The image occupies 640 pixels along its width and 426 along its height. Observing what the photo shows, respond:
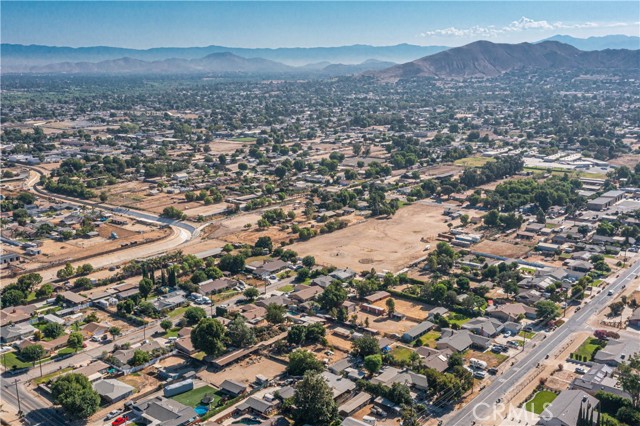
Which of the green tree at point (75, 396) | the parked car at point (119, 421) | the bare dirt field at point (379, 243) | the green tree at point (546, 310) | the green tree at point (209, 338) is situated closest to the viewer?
the green tree at point (75, 396)

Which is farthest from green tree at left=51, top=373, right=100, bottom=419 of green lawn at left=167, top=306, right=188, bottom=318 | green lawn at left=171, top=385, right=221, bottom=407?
green lawn at left=167, top=306, right=188, bottom=318

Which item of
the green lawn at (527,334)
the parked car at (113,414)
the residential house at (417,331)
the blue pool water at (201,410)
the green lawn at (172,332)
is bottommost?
the parked car at (113,414)

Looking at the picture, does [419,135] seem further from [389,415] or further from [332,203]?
[389,415]

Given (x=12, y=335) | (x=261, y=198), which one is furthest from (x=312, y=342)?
(x=261, y=198)

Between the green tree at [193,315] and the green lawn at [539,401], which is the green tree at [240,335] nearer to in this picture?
the green tree at [193,315]

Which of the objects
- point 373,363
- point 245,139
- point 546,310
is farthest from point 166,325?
point 245,139

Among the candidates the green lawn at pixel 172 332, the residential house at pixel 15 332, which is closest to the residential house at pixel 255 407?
the green lawn at pixel 172 332

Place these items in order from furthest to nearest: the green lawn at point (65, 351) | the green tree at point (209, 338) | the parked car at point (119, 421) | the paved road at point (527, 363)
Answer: the green lawn at point (65, 351), the green tree at point (209, 338), the paved road at point (527, 363), the parked car at point (119, 421)

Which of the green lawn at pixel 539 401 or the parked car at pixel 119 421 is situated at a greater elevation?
the green lawn at pixel 539 401
